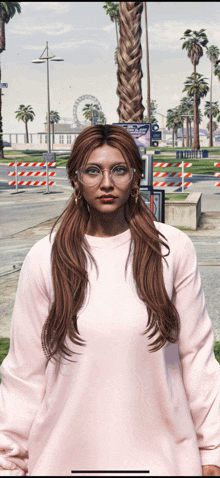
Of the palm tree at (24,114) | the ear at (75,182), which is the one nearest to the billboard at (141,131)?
the ear at (75,182)

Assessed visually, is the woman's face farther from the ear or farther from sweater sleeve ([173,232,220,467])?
sweater sleeve ([173,232,220,467])

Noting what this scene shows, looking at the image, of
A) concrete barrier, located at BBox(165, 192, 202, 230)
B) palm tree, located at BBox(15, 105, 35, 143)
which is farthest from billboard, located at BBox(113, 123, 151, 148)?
palm tree, located at BBox(15, 105, 35, 143)

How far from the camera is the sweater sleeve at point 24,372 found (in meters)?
1.91

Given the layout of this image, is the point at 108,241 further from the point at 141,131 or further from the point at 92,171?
the point at 141,131

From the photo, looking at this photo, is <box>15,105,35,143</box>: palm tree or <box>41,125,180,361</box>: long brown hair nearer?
<box>41,125,180,361</box>: long brown hair

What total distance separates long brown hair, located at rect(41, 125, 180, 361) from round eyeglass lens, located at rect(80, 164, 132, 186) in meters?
0.03

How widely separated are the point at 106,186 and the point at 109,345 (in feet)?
1.64

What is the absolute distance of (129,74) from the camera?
15875 mm

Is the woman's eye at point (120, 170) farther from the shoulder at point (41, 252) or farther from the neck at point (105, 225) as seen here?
the shoulder at point (41, 252)

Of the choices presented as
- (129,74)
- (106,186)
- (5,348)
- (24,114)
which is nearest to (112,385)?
(106,186)

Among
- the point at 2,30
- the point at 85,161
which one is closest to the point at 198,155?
the point at 2,30

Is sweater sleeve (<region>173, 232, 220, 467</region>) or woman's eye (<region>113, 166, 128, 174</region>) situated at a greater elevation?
woman's eye (<region>113, 166, 128, 174</region>)

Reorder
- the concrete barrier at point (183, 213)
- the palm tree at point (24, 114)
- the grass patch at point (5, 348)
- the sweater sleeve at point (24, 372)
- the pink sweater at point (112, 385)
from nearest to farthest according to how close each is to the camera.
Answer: the pink sweater at point (112, 385) → the sweater sleeve at point (24, 372) → the grass patch at point (5, 348) → the concrete barrier at point (183, 213) → the palm tree at point (24, 114)

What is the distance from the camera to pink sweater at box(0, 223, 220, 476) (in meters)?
1.79
